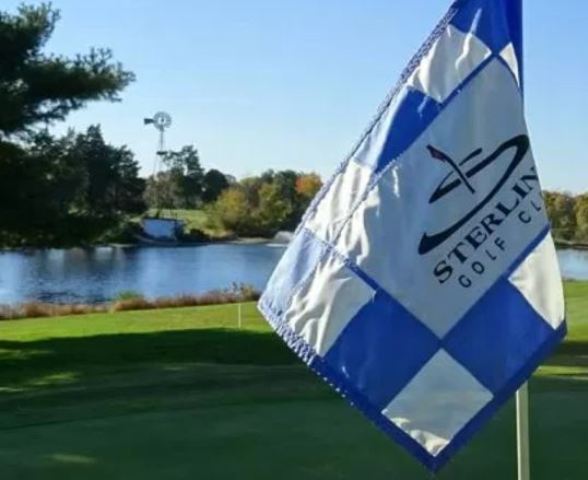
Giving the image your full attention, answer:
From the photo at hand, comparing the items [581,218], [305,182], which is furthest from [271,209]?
[581,218]

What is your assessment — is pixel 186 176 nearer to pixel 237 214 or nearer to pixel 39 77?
pixel 237 214

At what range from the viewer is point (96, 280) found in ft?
120

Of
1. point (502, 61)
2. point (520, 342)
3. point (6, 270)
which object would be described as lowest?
point (6, 270)

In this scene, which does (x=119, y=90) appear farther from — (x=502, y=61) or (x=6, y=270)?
(x=6, y=270)

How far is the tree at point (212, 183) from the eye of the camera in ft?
260

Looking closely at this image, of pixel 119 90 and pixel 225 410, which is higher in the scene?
pixel 119 90

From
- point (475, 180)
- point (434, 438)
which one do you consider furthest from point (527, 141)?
point (434, 438)

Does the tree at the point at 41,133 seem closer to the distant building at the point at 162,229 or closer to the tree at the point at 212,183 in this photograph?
the distant building at the point at 162,229

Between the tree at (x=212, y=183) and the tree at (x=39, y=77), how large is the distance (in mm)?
61687

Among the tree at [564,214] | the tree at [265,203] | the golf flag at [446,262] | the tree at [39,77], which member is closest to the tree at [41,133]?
the tree at [39,77]

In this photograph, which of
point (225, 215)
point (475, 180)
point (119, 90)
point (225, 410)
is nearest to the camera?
point (475, 180)

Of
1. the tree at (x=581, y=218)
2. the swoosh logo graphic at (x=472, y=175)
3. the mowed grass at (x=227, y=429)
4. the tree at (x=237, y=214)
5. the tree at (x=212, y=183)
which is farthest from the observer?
the tree at (x=212, y=183)

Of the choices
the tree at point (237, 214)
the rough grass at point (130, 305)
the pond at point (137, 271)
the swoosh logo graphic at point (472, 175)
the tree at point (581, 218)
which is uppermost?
the swoosh logo graphic at point (472, 175)

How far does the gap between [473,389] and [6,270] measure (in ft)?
122
